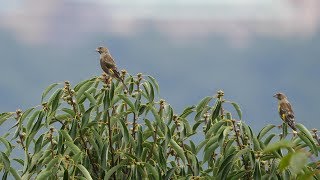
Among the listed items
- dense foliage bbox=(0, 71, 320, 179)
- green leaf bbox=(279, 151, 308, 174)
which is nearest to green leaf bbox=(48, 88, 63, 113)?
dense foliage bbox=(0, 71, 320, 179)

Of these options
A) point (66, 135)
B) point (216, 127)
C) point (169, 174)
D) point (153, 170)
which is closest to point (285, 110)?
point (216, 127)

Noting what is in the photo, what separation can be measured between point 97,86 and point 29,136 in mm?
831

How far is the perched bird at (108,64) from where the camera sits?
235 inches

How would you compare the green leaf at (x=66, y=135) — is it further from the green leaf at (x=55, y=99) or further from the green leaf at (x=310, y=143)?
the green leaf at (x=310, y=143)

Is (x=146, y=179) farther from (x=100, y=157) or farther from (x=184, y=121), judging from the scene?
(x=184, y=121)

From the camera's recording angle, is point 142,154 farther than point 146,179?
Yes

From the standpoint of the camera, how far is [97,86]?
19.5 ft

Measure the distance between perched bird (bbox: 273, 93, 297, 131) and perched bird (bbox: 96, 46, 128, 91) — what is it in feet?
5.54

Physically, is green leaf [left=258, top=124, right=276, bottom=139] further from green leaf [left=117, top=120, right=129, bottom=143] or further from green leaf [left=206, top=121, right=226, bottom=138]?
green leaf [left=117, top=120, right=129, bottom=143]

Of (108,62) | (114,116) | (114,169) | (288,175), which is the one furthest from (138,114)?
(288,175)

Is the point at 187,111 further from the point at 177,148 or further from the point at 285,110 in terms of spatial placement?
the point at 285,110

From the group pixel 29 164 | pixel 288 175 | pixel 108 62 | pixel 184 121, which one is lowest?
pixel 288 175

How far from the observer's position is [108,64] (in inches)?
253

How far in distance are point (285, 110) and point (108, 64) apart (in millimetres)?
1974
